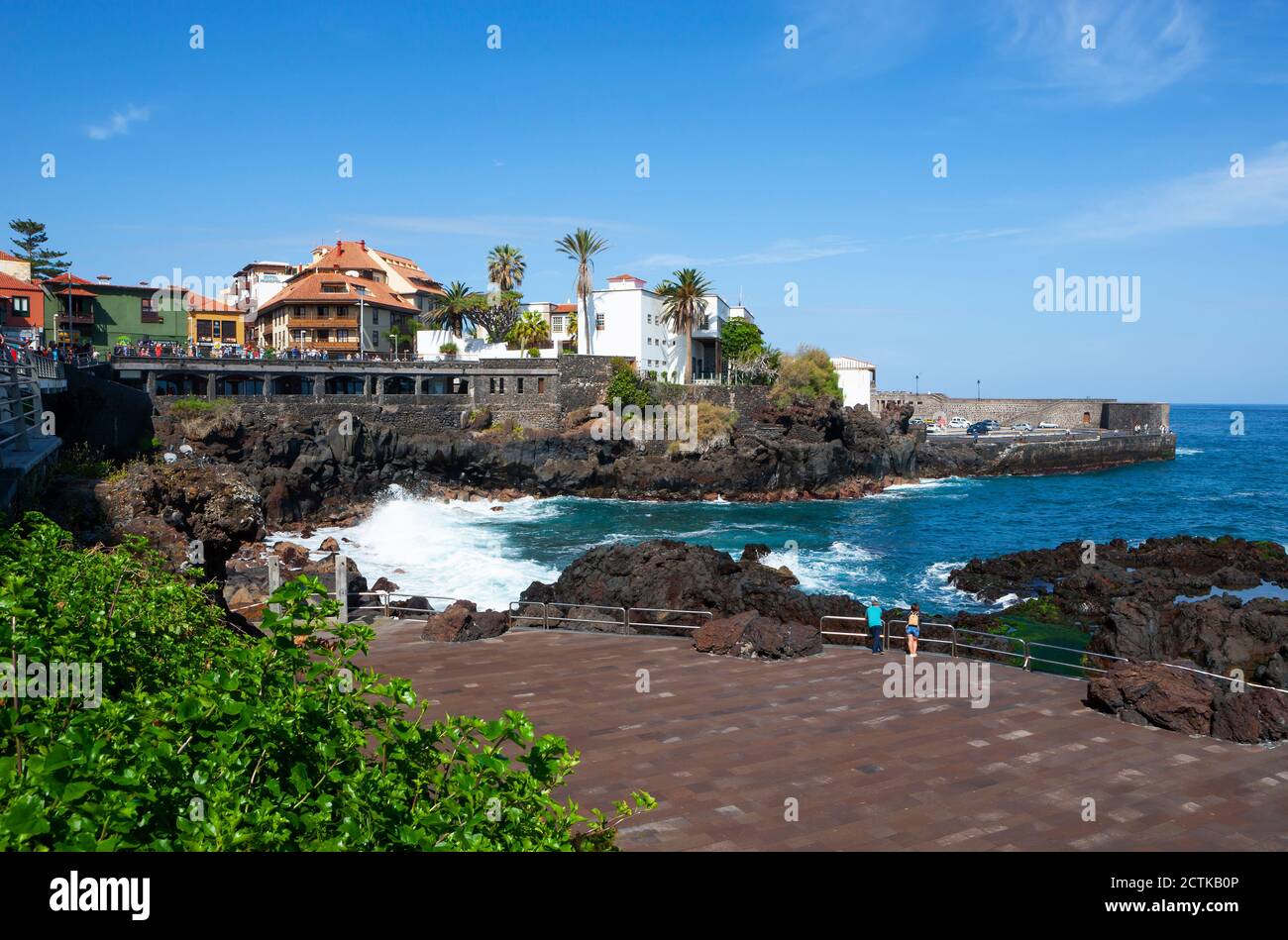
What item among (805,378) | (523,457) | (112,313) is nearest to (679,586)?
(523,457)

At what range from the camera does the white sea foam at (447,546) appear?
36156 millimetres

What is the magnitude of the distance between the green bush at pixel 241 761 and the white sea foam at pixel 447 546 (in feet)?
83.5

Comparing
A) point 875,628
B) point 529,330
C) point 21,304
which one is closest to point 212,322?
point 21,304

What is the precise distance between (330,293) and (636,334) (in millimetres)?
27757

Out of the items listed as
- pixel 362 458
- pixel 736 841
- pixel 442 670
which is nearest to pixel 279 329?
pixel 362 458

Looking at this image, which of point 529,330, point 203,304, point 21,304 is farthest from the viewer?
point 203,304

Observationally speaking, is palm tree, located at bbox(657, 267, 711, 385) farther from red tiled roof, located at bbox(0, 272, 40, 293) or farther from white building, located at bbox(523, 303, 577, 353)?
red tiled roof, located at bbox(0, 272, 40, 293)

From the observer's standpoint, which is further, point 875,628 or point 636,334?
point 636,334

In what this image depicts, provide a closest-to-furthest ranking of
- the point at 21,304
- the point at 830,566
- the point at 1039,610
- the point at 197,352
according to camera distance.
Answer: the point at 1039,610 < the point at 830,566 < the point at 21,304 < the point at 197,352

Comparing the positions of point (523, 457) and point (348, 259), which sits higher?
point (348, 259)

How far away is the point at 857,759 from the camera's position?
12.1 metres

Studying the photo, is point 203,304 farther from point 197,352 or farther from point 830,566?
point 830,566

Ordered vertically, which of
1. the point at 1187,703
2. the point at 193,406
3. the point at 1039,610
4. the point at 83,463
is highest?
the point at 193,406

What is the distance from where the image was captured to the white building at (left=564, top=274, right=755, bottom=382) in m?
75.6
